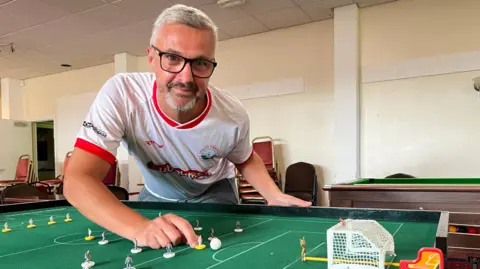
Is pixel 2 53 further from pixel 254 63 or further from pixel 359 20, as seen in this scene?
pixel 359 20

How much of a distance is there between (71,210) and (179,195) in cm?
68

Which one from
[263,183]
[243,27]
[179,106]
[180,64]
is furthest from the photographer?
[243,27]

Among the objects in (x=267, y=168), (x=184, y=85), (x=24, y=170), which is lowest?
(x=24, y=170)

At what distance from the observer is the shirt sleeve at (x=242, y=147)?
2.04 metres

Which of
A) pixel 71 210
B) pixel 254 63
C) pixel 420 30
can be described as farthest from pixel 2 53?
pixel 420 30

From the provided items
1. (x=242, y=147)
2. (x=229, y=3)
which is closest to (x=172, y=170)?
(x=242, y=147)

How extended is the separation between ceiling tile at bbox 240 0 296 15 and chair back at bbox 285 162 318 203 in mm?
2245

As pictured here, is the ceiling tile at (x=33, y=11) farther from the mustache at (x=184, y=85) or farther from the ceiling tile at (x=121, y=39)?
the mustache at (x=184, y=85)

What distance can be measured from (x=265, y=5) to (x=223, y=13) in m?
0.63

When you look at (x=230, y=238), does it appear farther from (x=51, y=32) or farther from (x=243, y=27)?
(x=51, y=32)

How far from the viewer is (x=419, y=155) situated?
4934mm

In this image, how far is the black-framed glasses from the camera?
1.45 meters

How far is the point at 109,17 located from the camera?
5395 millimetres

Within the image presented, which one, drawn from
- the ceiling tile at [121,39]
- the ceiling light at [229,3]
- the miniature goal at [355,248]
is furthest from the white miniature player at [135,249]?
the ceiling tile at [121,39]
